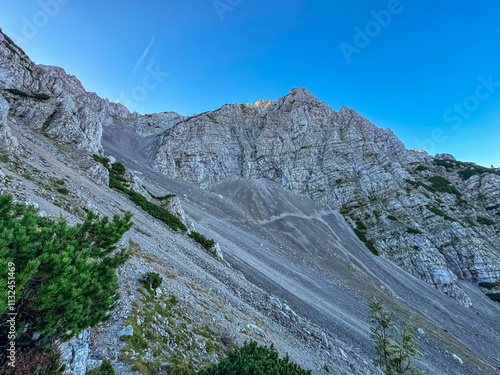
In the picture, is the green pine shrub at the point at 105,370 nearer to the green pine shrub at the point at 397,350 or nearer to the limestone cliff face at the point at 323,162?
the green pine shrub at the point at 397,350

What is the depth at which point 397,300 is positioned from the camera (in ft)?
135

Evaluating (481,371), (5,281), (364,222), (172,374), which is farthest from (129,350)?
(364,222)

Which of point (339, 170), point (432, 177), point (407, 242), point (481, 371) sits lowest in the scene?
point (481, 371)

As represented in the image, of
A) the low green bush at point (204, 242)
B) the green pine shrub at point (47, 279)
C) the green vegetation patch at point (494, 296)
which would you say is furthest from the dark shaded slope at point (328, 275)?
the green pine shrub at point (47, 279)

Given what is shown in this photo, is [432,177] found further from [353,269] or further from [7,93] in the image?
[7,93]

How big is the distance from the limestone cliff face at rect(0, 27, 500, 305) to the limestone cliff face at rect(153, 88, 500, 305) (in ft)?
1.11

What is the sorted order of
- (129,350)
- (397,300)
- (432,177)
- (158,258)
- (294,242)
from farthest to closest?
(432,177)
(294,242)
(397,300)
(158,258)
(129,350)

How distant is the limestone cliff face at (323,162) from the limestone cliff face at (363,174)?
1.11ft

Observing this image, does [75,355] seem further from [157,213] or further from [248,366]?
[157,213]

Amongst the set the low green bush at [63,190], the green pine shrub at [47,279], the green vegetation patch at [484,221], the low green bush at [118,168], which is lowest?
the low green bush at [63,190]

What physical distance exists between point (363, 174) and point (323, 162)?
18696mm

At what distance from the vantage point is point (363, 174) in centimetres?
9388

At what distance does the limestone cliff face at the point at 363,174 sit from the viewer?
2393 inches

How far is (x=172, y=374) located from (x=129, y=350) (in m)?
1.50
